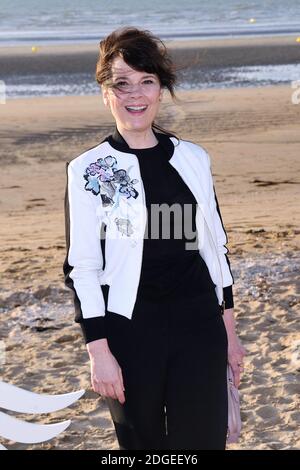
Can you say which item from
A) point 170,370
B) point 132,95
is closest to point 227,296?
point 170,370

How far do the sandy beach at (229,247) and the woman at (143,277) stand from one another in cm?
189

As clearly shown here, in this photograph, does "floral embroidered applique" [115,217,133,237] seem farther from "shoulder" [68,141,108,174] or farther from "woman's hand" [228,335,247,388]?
"woman's hand" [228,335,247,388]

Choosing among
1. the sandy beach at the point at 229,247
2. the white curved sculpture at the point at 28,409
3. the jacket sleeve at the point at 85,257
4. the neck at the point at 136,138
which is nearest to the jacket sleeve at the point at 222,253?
the neck at the point at 136,138

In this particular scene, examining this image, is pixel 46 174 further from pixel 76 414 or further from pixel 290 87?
pixel 290 87

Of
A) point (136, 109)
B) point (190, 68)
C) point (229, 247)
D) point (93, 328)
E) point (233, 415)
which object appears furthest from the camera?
point (190, 68)

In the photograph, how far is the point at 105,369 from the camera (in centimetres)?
277

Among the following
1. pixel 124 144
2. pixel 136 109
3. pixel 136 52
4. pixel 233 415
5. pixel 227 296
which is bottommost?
pixel 233 415

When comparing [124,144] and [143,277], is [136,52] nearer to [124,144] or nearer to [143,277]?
[124,144]

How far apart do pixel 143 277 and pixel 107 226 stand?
20 cm

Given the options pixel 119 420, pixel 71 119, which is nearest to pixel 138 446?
pixel 119 420

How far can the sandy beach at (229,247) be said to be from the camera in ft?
16.7

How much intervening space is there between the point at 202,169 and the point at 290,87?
59.6 feet

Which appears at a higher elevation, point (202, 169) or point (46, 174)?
point (46, 174)

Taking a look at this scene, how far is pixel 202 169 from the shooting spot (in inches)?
115
